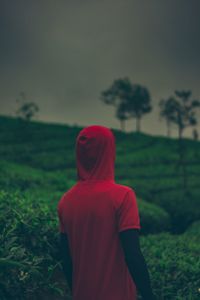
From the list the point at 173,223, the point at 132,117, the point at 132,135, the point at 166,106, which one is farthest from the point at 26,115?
the point at 132,117

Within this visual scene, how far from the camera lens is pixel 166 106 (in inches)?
737

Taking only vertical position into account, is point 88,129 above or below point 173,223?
above

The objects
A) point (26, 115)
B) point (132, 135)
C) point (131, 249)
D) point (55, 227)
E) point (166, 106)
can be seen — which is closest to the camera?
point (131, 249)

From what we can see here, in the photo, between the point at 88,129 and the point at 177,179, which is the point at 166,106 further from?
the point at 88,129

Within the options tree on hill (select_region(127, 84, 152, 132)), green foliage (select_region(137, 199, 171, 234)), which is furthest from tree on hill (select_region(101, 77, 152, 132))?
green foliage (select_region(137, 199, 171, 234))

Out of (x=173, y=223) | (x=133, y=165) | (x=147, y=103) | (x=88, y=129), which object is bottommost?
(x=173, y=223)

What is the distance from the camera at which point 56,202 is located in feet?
35.7

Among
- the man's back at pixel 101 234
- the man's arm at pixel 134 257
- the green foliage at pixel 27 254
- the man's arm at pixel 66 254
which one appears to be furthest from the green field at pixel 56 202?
the man's arm at pixel 134 257

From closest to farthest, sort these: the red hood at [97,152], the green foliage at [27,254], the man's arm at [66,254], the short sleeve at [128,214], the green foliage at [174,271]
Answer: the short sleeve at [128,214] < the red hood at [97,152] < the man's arm at [66,254] < the green foliage at [27,254] < the green foliage at [174,271]

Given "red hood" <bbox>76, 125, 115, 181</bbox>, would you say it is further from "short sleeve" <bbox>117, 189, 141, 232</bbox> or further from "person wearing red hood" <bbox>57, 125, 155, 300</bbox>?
"short sleeve" <bbox>117, 189, 141, 232</bbox>

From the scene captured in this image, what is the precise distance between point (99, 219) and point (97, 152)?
0.39m

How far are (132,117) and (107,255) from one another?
42349 millimetres

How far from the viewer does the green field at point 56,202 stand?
4.07 metres

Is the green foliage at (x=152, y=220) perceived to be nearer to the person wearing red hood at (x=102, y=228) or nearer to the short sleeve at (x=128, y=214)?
the person wearing red hood at (x=102, y=228)
